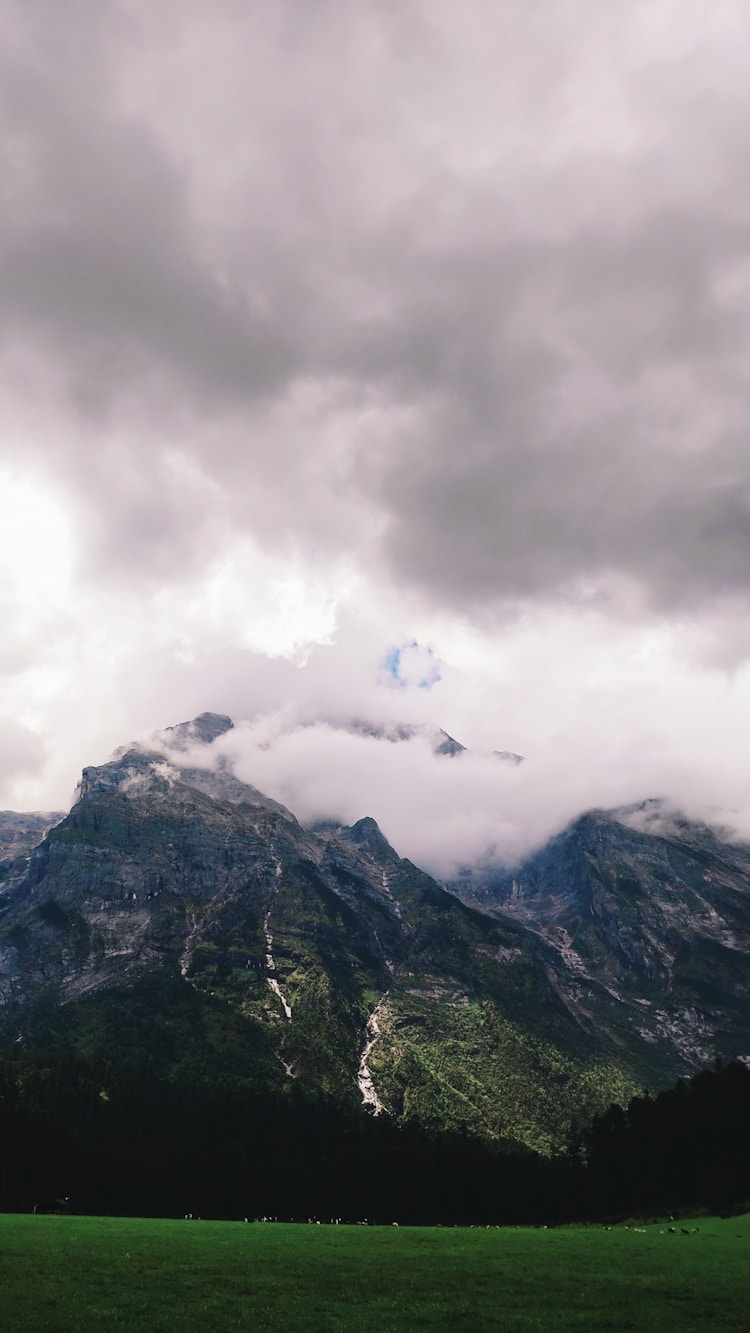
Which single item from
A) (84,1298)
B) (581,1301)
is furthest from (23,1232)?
(581,1301)

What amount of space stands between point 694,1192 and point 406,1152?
84.5m

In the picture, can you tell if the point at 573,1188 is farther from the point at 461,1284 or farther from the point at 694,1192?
the point at 461,1284

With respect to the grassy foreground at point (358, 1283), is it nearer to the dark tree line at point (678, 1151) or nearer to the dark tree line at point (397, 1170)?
the dark tree line at point (678, 1151)

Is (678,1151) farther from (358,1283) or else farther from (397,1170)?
(358,1283)

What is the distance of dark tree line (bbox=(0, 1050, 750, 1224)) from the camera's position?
380ft

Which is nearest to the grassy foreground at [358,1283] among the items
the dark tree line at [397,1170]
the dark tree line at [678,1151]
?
the dark tree line at [678,1151]

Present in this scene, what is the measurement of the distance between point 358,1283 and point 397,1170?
5909 inches

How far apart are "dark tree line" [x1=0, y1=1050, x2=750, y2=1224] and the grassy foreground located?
6271cm

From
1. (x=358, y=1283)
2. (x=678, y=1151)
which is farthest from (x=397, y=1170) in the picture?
(x=358, y=1283)

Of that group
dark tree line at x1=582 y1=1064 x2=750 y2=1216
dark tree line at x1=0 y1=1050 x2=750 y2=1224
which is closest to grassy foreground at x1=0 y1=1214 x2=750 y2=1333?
dark tree line at x1=582 y1=1064 x2=750 y2=1216

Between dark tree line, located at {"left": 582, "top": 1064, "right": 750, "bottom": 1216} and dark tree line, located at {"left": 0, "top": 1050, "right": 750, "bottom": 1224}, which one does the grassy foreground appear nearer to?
dark tree line, located at {"left": 582, "top": 1064, "right": 750, "bottom": 1216}

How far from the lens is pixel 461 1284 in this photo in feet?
126

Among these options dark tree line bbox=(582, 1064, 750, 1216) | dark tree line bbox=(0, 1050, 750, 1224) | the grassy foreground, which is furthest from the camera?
dark tree line bbox=(0, 1050, 750, 1224)

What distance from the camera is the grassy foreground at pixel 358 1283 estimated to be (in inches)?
1129
